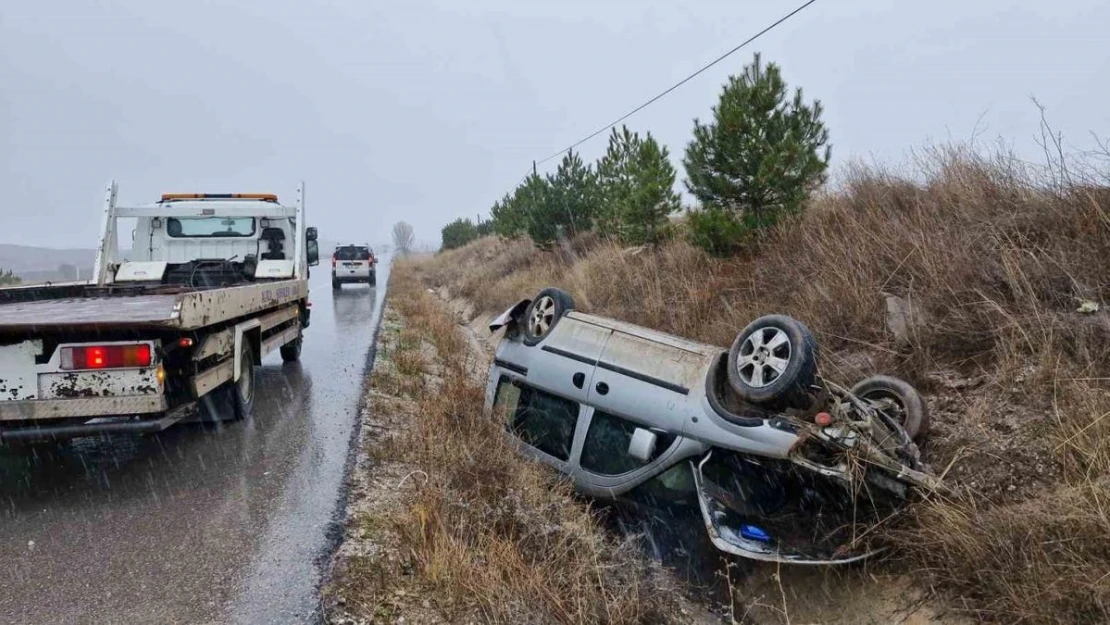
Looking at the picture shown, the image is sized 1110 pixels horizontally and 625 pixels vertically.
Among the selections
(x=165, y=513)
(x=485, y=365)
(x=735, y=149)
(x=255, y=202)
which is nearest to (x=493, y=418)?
(x=165, y=513)

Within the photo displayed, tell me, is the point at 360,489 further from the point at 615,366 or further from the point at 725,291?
the point at 725,291

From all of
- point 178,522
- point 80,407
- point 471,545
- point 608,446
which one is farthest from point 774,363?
point 80,407

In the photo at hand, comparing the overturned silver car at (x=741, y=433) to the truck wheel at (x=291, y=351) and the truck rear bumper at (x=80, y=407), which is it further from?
the truck wheel at (x=291, y=351)

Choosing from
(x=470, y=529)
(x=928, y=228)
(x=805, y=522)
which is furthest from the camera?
(x=928, y=228)

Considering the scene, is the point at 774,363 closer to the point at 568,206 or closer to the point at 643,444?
the point at 643,444

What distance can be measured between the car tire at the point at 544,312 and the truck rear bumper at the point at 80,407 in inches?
108

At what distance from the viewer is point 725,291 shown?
8.30m

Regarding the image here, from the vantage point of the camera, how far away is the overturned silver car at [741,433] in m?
3.78

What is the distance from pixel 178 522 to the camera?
409 centimetres

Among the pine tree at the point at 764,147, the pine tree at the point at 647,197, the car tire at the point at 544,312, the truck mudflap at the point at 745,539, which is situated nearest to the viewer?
the truck mudflap at the point at 745,539

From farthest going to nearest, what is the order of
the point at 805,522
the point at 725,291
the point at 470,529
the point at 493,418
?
1. the point at 725,291
2. the point at 493,418
3. the point at 805,522
4. the point at 470,529

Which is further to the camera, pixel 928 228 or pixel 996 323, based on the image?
pixel 928 228

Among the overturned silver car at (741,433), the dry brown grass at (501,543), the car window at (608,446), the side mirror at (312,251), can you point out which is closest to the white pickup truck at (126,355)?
the dry brown grass at (501,543)

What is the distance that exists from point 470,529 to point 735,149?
649cm
